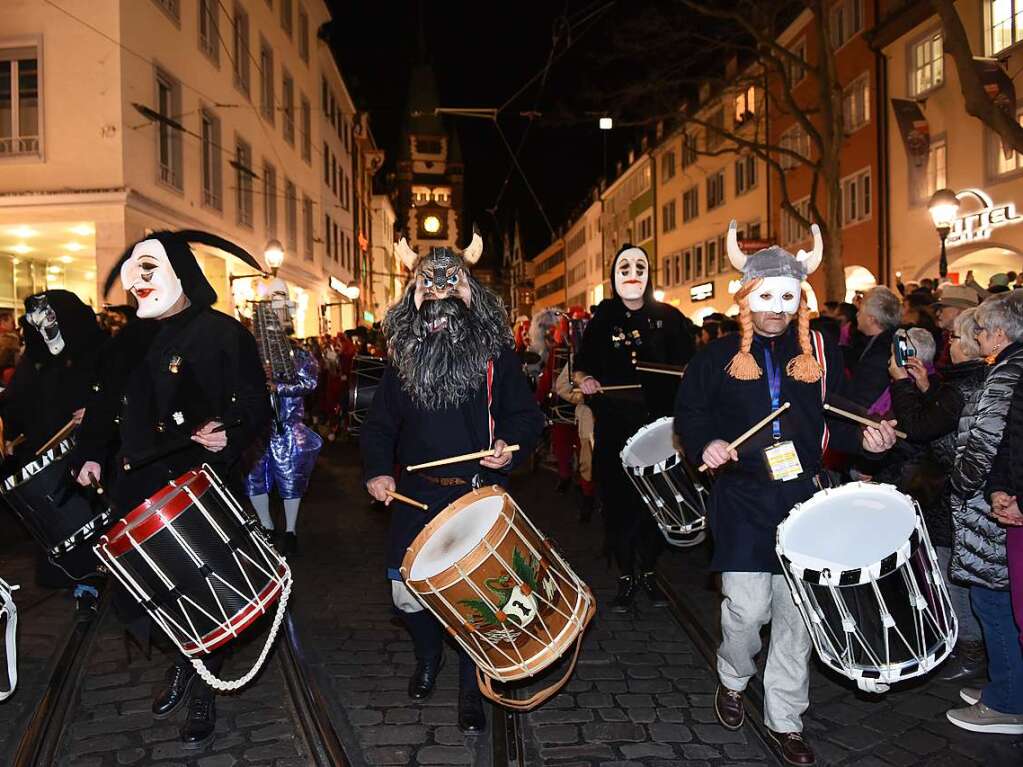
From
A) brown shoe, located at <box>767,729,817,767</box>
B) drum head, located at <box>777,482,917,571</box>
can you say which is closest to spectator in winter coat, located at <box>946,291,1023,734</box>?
drum head, located at <box>777,482,917,571</box>

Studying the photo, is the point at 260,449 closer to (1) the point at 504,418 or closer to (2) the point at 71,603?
(2) the point at 71,603

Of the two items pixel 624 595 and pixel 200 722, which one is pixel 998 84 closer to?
pixel 624 595

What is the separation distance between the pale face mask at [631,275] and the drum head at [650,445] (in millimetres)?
1193

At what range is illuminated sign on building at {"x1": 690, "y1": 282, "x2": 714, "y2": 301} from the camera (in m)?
34.2

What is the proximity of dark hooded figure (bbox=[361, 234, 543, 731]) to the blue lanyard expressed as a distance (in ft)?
3.52

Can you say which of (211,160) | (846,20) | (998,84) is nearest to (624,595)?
(998,84)

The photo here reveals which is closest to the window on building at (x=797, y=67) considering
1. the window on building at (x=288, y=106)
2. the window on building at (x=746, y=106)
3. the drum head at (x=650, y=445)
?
the window on building at (x=746, y=106)

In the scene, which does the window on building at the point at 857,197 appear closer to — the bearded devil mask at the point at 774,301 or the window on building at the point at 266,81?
the window on building at the point at 266,81

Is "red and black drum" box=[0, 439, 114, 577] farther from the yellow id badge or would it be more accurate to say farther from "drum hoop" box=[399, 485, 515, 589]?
the yellow id badge

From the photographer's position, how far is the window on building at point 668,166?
4041 centimetres

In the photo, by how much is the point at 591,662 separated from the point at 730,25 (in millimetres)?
16289

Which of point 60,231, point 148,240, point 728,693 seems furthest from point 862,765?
point 60,231

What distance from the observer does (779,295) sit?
12.4 feet

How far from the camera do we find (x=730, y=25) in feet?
58.1
